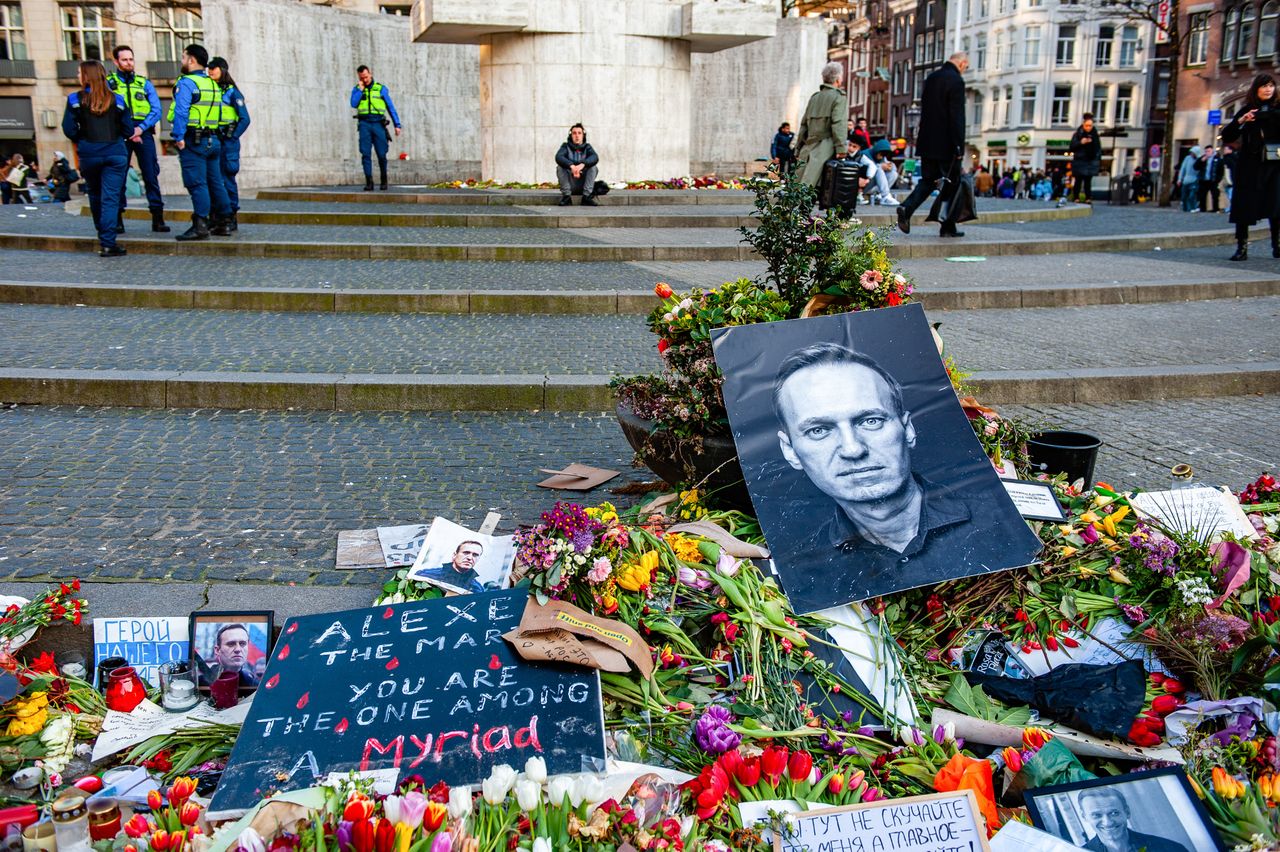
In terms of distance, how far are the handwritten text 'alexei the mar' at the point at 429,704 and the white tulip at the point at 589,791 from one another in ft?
0.94

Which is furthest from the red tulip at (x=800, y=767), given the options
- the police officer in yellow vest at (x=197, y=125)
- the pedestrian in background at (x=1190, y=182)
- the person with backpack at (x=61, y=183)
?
the person with backpack at (x=61, y=183)

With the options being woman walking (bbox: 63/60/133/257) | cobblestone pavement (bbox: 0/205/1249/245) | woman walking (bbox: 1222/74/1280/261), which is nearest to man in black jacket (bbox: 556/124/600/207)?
cobblestone pavement (bbox: 0/205/1249/245)

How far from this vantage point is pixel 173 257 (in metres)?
12.2

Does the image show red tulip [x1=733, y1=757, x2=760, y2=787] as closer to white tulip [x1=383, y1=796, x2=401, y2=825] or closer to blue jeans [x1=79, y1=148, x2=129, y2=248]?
white tulip [x1=383, y1=796, x2=401, y2=825]

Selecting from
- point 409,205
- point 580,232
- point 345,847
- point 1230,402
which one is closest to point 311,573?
point 345,847

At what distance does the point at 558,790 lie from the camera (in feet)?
8.05

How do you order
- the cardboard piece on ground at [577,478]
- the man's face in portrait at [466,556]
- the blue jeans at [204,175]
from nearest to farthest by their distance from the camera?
the man's face in portrait at [466,556]
the cardboard piece on ground at [577,478]
the blue jeans at [204,175]

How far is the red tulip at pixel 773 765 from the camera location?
2.61 metres

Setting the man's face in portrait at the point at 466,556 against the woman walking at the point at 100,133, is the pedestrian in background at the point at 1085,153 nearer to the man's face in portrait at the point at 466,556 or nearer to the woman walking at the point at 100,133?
the woman walking at the point at 100,133

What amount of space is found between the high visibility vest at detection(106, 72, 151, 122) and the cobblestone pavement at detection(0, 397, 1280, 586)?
7506 mm

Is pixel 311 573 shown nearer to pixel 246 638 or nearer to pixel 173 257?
pixel 246 638

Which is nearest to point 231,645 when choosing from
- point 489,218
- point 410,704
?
point 410,704

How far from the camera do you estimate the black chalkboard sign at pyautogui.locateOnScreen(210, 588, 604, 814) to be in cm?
271

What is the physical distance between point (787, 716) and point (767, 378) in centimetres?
146
